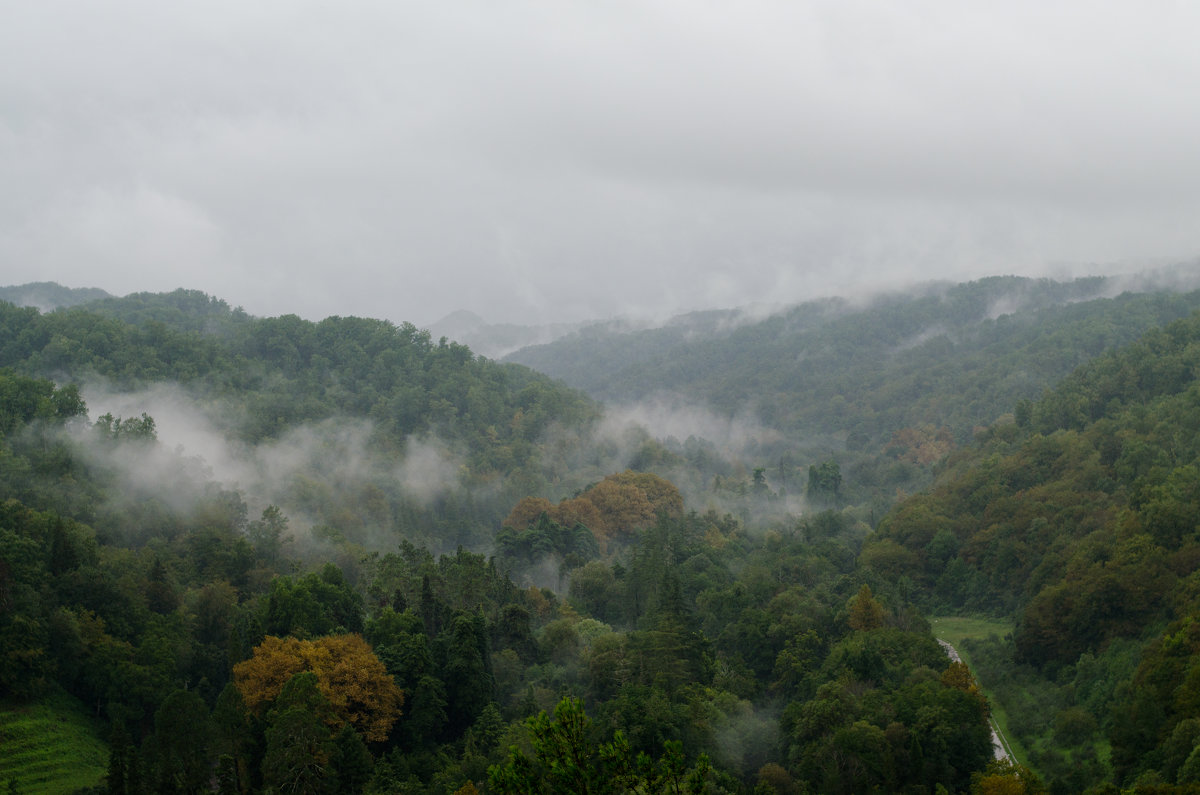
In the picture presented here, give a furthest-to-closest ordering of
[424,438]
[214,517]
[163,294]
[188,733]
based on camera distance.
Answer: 1. [163,294]
2. [424,438]
3. [214,517]
4. [188,733]

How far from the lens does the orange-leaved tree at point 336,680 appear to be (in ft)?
172

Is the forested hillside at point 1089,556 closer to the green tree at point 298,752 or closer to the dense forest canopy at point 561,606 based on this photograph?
the dense forest canopy at point 561,606

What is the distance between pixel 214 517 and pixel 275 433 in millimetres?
41925

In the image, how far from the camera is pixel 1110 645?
62.7 m

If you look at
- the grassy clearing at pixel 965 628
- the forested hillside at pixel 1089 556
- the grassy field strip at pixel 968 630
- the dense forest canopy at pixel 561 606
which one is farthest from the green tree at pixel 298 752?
the grassy clearing at pixel 965 628

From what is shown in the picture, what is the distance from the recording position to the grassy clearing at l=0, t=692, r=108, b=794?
162ft

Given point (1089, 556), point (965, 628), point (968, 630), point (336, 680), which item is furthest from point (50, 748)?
point (1089, 556)

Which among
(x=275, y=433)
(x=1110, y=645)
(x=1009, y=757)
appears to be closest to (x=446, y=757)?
(x=1009, y=757)

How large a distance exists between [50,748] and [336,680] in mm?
13379

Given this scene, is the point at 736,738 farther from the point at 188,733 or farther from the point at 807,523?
the point at 807,523

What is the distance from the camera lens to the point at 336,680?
5319cm

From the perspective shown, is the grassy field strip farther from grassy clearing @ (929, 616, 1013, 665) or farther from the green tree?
the green tree

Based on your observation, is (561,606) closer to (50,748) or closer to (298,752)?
(298,752)

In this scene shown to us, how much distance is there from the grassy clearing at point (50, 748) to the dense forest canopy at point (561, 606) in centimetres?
29
